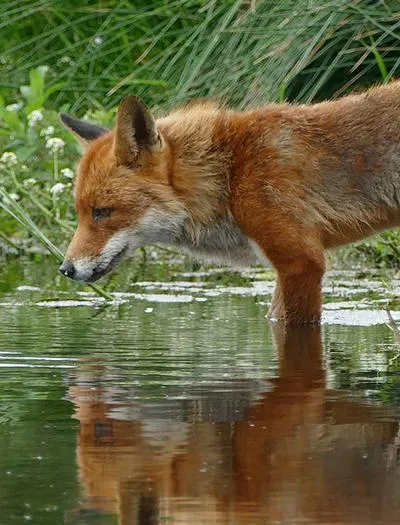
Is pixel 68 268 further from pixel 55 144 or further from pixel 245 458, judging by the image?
pixel 55 144

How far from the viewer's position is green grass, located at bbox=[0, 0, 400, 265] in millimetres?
12086

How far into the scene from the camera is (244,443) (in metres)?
4.61

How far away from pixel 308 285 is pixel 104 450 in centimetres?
350

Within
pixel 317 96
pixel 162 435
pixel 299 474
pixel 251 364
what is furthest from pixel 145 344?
pixel 317 96

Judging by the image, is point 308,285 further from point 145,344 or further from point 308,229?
point 145,344

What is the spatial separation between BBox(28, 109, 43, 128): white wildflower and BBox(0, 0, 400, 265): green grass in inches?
3.4

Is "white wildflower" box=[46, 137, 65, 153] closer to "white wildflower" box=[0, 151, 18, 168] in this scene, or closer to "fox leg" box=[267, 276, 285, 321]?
"white wildflower" box=[0, 151, 18, 168]

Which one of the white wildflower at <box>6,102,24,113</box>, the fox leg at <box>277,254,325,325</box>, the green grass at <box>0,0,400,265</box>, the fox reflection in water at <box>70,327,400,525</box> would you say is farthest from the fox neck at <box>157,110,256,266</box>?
the white wildflower at <box>6,102,24,113</box>

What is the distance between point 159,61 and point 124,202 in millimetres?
6039

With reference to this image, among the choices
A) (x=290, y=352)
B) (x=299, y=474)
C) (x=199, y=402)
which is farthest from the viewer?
(x=290, y=352)

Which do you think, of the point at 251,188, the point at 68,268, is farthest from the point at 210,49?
the point at 68,268

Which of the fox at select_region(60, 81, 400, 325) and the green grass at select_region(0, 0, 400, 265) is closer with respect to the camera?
the fox at select_region(60, 81, 400, 325)

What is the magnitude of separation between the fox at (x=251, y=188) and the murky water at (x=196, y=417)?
407 millimetres

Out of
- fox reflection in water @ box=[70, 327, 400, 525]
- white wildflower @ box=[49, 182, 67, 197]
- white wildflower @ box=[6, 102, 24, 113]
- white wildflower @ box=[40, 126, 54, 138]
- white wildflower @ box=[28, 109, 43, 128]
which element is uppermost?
white wildflower @ box=[6, 102, 24, 113]
